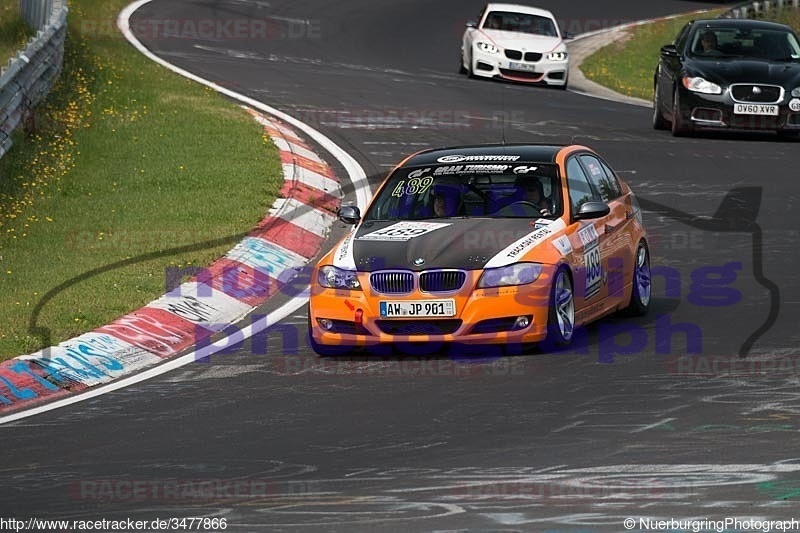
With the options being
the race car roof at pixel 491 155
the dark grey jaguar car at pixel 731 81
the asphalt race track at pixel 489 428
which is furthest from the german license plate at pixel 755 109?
the race car roof at pixel 491 155

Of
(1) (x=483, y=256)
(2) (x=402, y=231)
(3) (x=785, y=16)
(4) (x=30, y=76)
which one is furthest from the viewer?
(3) (x=785, y=16)

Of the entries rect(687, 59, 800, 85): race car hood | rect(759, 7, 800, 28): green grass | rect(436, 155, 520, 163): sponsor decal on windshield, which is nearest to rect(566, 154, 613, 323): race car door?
rect(436, 155, 520, 163): sponsor decal on windshield

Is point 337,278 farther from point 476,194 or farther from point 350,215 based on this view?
point 476,194

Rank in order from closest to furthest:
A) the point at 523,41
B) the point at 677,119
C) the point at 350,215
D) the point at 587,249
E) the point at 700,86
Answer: the point at 587,249 < the point at 350,215 < the point at 700,86 < the point at 677,119 < the point at 523,41

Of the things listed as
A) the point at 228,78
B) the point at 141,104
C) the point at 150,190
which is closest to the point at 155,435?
the point at 150,190

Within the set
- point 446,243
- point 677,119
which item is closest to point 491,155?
point 446,243

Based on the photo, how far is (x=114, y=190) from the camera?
1811 centimetres

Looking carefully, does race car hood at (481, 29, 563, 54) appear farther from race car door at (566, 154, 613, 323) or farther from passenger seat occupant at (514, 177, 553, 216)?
passenger seat occupant at (514, 177, 553, 216)

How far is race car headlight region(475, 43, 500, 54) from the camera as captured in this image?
29250 mm

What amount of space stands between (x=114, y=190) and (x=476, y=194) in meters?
6.60

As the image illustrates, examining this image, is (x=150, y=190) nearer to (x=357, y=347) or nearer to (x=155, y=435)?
(x=357, y=347)

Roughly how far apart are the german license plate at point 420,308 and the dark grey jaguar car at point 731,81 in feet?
39.1

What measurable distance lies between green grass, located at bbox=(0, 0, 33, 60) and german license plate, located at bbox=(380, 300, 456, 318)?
14.7 m

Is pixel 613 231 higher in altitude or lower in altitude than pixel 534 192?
lower
